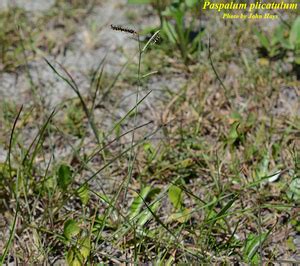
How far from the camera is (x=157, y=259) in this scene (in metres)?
1.48

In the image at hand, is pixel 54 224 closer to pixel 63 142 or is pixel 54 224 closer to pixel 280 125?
pixel 63 142

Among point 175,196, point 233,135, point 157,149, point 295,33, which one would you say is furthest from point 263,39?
point 175,196

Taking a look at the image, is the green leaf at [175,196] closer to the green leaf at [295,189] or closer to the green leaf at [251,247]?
the green leaf at [251,247]

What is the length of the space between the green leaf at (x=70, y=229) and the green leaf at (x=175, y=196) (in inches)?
12.6

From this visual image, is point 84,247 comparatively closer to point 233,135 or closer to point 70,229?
point 70,229

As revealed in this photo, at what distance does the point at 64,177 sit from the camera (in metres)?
1.66

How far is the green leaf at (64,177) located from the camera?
1647 millimetres

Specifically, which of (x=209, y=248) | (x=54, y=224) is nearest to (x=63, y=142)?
(x=54, y=224)

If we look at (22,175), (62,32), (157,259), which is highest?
(62,32)

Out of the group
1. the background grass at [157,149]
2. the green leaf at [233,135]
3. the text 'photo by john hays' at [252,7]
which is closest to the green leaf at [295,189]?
the background grass at [157,149]

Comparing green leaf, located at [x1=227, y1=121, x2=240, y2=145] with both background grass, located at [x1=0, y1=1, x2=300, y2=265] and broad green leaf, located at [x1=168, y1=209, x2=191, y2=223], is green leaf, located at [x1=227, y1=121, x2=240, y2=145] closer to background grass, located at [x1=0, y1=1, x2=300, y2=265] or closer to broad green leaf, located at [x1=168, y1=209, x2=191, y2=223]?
background grass, located at [x1=0, y1=1, x2=300, y2=265]

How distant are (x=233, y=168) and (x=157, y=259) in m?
0.48

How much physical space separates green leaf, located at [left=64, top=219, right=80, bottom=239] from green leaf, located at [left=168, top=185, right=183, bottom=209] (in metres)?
0.32

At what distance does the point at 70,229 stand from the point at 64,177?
0.65 feet
